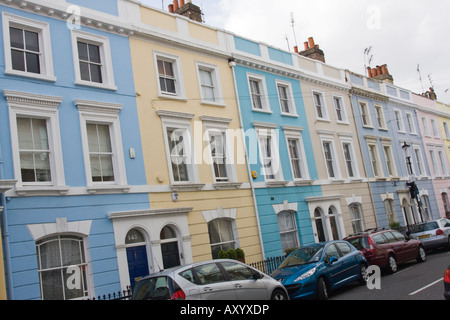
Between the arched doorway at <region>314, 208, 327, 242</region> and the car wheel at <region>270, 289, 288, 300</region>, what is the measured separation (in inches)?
466

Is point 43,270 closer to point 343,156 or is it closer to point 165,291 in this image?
point 165,291

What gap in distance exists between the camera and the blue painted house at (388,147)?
27484 mm

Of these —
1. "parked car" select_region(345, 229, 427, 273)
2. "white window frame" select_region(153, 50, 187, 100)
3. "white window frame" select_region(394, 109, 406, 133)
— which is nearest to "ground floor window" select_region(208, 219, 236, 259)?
"parked car" select_region(345, 229, 427, 273)

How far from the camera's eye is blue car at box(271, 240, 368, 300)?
11.8 metres

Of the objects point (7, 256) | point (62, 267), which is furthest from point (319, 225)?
point (7, 256)

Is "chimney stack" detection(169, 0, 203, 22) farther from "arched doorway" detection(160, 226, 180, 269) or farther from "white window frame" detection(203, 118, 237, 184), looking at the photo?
"arched doorway" detection(160, 226, 180, 269)

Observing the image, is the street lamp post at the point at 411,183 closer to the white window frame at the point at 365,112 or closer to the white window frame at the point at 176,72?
the white window frame at the point at 365,112

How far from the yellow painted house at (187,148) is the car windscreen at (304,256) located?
3.87 meters

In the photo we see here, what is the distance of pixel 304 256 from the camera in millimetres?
13250

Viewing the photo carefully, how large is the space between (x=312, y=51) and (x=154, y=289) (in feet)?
74.5

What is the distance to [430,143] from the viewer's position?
3562 cm

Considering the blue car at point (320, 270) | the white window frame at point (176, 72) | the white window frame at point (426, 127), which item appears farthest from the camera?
the white window frame at point (426, 127)

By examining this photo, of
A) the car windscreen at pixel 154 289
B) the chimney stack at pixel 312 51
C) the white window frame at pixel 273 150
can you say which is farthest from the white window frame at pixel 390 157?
the car windscreen at pixel 154 289
